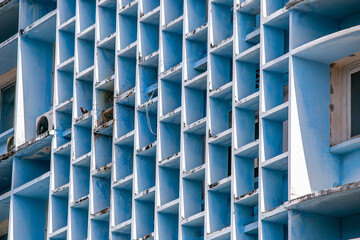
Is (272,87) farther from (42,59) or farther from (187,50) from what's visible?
(42,59)

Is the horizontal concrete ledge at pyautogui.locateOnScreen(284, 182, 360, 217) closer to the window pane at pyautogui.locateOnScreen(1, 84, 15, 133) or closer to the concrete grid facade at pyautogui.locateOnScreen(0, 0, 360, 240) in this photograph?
the concrete grid facade at pyautogui.locateOnScreen(0, 0, 360, 240)

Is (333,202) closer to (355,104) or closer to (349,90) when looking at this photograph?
(355,104)

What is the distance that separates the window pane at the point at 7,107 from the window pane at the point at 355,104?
918 centimetres

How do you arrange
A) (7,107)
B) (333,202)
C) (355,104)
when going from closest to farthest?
(333,202) < (355,104) < (7,107)

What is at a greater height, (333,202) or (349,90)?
(349,90)

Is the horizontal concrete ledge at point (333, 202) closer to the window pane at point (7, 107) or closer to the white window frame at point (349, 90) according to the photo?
the white window frame at point (349, 90)

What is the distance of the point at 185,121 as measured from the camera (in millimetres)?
16672

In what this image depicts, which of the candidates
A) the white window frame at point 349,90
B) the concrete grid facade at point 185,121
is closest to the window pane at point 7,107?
the concrete grid facade at point 185,121

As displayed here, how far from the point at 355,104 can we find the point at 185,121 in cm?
254

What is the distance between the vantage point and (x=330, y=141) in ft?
50.1

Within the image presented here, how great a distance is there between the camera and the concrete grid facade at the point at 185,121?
49.5 feet

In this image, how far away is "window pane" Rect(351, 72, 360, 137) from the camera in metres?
15.2

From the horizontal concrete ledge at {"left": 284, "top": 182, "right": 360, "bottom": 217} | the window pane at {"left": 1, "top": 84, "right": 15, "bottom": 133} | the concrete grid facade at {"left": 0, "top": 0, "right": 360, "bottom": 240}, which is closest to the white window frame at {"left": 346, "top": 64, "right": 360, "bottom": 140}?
the concrete grid facade at {"left": 0, "top": 0, "right": 360, "bottom": 240}

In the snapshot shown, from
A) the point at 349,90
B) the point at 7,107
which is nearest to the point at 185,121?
the point at 349,90
